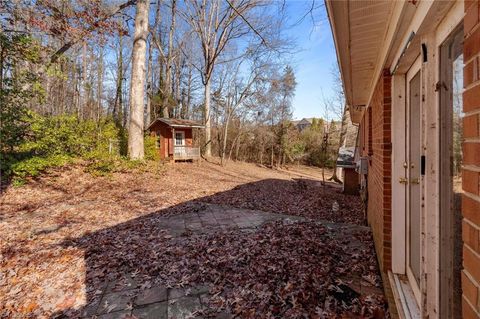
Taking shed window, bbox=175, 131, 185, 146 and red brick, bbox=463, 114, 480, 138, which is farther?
shed window, bbox=175, 131, 185, 146

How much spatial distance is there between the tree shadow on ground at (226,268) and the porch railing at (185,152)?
37.9ft

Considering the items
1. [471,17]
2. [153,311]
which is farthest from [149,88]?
[471,17]

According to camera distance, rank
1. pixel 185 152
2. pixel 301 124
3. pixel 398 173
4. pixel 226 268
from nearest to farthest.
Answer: pixel 398 173, pixel 226 268, pixel 185 152, pixel 301 124

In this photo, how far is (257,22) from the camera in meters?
14.8

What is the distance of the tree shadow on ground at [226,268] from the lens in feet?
8.63

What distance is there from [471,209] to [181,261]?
3.31m

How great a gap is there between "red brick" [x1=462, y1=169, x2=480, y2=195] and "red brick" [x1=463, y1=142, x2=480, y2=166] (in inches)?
1.5

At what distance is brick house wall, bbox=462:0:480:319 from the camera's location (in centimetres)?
95

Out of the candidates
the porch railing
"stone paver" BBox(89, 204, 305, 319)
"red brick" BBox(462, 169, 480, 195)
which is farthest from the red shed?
"red brick" BBox(462, 169, 480, 195)

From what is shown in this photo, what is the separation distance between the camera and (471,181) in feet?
3.29

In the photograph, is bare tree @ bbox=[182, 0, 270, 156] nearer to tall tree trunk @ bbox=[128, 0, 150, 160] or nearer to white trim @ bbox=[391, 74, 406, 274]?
tall tree trunk @ bbox=[128, 0, 150, 160]

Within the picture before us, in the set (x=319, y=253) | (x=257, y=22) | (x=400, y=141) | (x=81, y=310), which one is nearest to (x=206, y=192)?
(x=319, y=253)

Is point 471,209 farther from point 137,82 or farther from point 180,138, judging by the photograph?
point 180,138

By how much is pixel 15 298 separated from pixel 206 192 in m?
5.96
